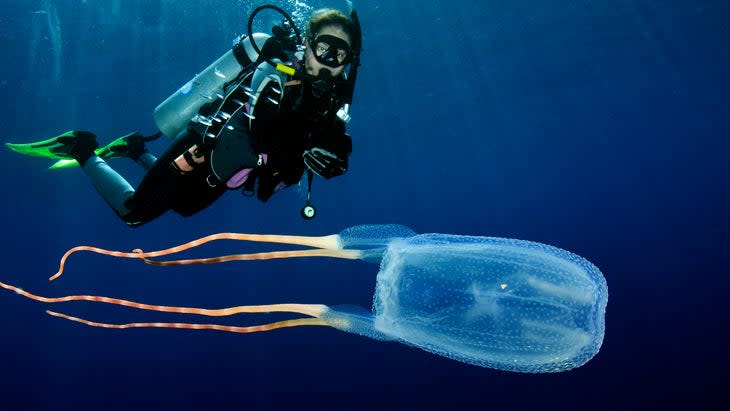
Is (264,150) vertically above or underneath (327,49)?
underneath

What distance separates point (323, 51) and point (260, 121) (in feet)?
2.19

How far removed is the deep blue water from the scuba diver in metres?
9.41

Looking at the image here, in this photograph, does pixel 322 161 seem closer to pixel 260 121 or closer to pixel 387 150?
pixel 260 121

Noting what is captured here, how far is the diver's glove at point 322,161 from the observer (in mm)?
2996

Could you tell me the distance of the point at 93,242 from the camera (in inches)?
1907

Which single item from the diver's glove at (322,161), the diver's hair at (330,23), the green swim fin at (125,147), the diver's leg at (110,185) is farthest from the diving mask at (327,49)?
the green swim fin at (125,147)

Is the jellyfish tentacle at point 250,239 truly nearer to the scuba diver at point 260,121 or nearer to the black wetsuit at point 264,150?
the scuba diver at point 260,121

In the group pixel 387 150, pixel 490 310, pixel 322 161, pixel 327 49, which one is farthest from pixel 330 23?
pixel 387 150

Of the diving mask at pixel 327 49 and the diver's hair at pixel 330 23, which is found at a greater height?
the diver's hair at pixel 330 23

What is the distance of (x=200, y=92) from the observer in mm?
3395

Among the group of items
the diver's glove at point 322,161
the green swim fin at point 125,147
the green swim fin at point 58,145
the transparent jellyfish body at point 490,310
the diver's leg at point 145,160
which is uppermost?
the green swim fin at point 125,147

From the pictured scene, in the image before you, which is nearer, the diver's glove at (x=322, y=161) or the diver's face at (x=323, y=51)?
the diver's face at (x=323, y=51)

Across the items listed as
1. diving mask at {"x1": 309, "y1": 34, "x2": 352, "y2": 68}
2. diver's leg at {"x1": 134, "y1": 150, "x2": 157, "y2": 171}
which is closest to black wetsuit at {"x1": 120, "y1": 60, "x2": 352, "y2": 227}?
diving mask at {"x1": 309, "y1": 34, "x2": 352, "y2": 68}

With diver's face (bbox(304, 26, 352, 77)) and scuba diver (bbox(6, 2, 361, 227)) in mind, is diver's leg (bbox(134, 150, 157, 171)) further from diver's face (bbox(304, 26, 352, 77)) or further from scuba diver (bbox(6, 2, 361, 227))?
diver's face (bbox(304, 26, 352, 77))
